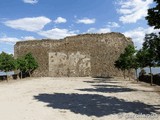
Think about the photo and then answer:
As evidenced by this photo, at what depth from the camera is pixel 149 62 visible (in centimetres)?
2353

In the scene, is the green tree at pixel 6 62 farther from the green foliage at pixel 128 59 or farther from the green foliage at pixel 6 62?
the green foliage at pixel 128 59

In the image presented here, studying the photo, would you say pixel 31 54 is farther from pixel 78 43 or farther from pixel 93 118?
pixel 93 118

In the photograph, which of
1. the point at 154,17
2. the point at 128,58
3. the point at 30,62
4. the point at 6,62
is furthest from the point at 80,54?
the point at 154,17

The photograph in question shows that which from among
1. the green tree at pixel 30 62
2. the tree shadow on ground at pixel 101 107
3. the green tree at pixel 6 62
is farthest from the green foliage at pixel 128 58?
the tree shadow on ground at pixel 101 107

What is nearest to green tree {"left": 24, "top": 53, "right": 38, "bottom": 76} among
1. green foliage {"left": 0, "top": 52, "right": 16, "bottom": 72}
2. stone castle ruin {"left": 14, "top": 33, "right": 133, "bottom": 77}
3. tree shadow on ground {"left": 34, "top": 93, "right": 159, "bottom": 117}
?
stone castle ruin {"left": 14, "top": 33, "right": 133, "bottom": 77}

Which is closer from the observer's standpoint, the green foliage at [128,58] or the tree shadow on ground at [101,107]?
the tree shadow on ground at [101,107]

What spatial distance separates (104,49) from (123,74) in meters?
4.96

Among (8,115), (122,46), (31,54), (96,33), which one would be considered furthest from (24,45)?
(8,115)

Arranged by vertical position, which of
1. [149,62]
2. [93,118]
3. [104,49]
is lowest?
[93,118]

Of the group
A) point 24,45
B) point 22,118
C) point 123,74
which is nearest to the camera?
point 22,118

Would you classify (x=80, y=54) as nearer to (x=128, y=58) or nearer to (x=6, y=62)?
(x=128, y=58)

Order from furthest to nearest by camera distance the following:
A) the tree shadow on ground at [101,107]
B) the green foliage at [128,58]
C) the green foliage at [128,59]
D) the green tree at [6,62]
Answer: the green tree at [6,62] → the green foliage at [128,58] → the green foliage at [128,59] → the tree shadow on ground at [101,107]

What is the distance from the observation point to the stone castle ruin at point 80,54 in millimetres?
43750

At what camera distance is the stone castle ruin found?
43.8 metres
